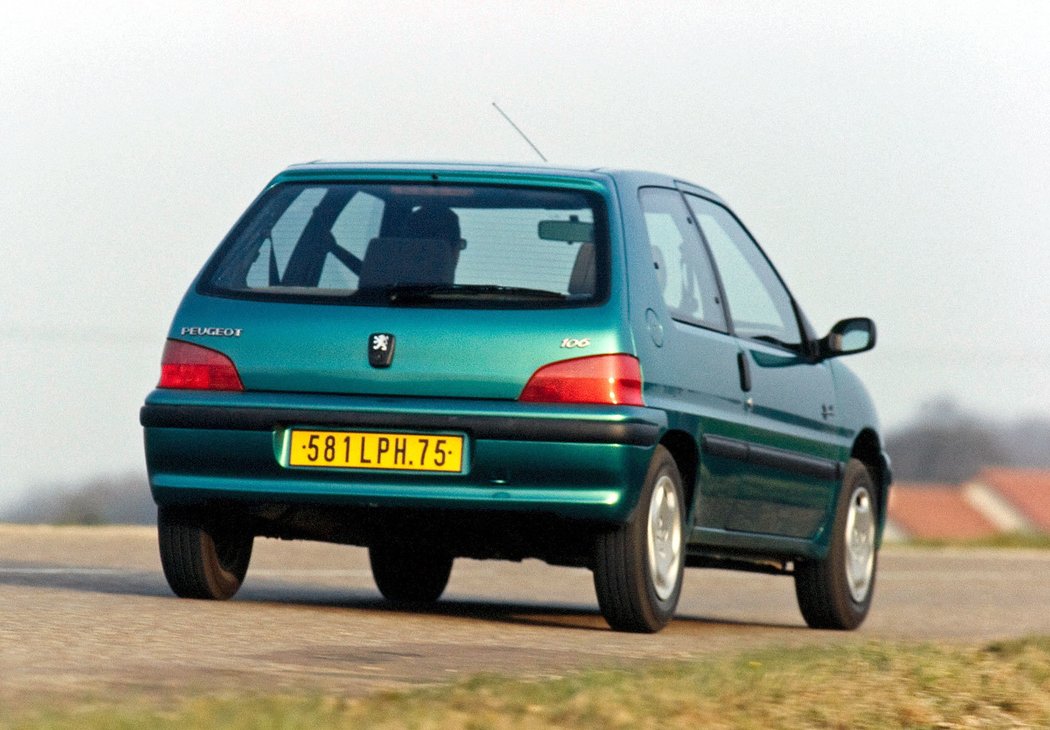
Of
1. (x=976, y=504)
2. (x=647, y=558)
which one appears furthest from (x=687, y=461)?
(x=976, y=504)

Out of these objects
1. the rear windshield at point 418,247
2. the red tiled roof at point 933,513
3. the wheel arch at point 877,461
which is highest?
the rear windshield at point 418,247

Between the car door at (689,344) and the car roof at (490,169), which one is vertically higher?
the car roof at (490,169)

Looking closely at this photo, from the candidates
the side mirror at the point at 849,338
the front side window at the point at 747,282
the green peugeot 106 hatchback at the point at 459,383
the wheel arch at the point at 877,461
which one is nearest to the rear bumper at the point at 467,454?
the green peugeot 106 hatchback at the point at 459,383

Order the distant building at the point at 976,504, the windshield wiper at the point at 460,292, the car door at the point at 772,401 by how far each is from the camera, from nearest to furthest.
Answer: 1. the windshield wiper at the point at 460,292
2. the car door at the point at 772,401
3. the distant building at the point at 976,504

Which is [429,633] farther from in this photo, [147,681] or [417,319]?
[147,681]

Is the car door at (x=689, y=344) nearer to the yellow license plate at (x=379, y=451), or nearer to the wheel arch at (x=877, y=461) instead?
the yellow license plate at (x=379, y=451)

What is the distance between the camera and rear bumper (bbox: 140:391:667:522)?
7586 millimetres

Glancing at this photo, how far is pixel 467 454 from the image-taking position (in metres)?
7.63

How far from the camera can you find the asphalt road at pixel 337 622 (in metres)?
5.73

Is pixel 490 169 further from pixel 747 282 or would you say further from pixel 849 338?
pixel 849 338

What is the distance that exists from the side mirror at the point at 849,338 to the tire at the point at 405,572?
203 cm

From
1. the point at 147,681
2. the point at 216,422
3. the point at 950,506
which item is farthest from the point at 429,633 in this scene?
the point at 950,506

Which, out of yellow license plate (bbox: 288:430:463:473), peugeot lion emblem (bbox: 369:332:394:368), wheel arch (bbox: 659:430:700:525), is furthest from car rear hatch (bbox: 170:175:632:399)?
wheel arch (bbox: 659:430:700:525)

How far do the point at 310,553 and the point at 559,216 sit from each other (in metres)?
7.26
